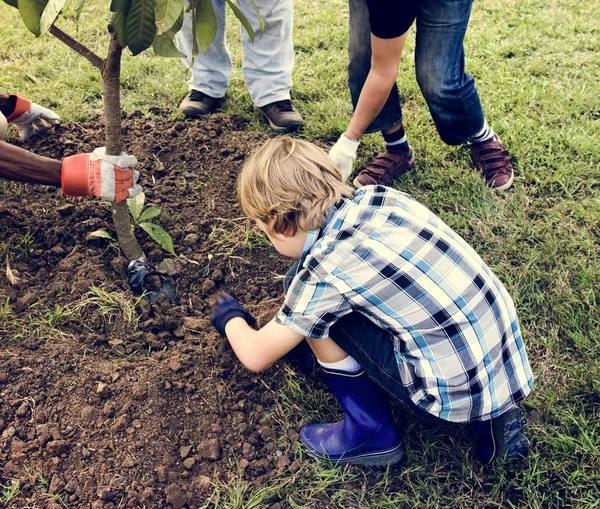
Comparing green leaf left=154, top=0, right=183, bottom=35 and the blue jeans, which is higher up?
green leaf left=154, top=0, right=183, bottom=35

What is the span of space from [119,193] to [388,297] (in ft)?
3.64

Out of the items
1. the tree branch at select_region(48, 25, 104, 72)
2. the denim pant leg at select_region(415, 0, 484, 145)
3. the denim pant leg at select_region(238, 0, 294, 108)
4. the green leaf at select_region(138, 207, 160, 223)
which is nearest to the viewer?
the tree branch at select_region(48, 25, 104, 72)

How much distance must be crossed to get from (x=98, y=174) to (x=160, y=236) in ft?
1.35

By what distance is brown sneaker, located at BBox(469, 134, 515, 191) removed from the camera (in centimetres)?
289

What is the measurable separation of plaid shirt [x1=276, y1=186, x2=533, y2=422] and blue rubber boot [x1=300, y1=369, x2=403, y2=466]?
0.19 metres

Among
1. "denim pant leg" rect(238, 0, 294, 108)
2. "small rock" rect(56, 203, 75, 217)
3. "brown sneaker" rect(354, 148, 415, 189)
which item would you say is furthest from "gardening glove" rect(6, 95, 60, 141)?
"brown sneaker" rect(354, 148, 415, 189)

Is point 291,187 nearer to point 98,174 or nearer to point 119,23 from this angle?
point 119,23

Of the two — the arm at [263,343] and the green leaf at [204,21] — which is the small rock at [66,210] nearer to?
the arm at [263,343]

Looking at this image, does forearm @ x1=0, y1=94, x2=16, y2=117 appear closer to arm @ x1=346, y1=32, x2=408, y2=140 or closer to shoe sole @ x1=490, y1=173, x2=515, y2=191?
arm @ x1=346, y1=32, x2=408, y2=140

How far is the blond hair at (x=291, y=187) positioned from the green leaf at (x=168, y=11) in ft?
1.68

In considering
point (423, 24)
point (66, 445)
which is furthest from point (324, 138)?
point (66, 445)

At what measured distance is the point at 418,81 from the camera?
2688 millimetres

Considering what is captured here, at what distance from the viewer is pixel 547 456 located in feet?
6.40

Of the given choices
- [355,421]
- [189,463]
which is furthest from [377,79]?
[189,463]
